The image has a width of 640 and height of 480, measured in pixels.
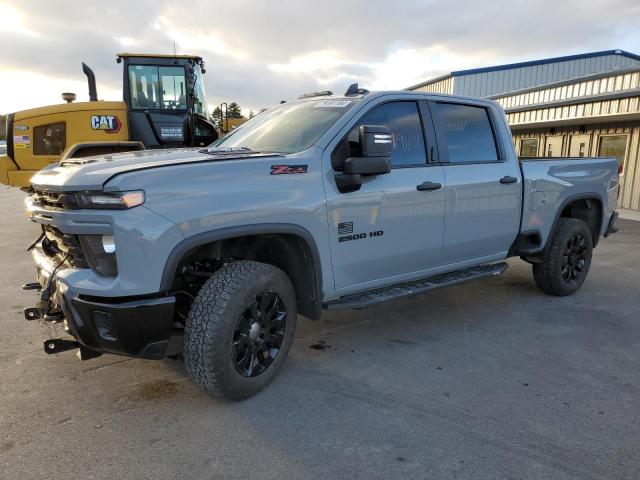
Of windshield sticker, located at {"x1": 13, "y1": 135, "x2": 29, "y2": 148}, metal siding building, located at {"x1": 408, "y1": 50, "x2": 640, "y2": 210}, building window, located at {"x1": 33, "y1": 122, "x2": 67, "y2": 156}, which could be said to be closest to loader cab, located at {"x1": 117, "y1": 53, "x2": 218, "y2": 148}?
building window, located at {"x1": 33, "y1": 122, "x2": 67, "y2": 156}

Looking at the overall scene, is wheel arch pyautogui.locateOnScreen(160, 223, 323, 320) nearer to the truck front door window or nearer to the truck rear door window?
the truck front door window

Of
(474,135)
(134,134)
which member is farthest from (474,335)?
(134,134)

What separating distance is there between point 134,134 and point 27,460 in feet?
24.8

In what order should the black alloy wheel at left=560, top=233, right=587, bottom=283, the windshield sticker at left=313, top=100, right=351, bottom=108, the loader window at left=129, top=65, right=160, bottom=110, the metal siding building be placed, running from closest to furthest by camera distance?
the windshield sticker at left=313, top=100, right=351, bottom=108 < the black alloy wheel at left=560, top=233, right=587, bottom=283 < the loader window at left=129, top=65, right=160, bottom=110 < the metal siding building

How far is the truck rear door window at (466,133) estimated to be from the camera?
4.33 m

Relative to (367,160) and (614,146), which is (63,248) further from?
(614,146)

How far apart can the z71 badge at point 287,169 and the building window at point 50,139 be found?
7428 millimetres

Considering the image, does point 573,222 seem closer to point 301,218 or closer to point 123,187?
point 301,218

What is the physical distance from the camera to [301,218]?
3238 millimetres

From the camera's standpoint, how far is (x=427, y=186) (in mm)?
3945

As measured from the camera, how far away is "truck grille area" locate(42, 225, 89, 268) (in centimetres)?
287

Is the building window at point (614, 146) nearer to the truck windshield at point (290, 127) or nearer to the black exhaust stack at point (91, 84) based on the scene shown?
the truck windshield at point (290, 127)

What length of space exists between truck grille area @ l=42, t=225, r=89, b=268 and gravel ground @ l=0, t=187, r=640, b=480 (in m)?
0.90

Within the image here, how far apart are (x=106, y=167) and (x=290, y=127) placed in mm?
1528
